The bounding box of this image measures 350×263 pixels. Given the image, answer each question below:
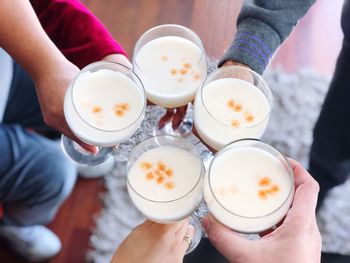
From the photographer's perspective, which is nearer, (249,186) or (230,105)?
(249,186)

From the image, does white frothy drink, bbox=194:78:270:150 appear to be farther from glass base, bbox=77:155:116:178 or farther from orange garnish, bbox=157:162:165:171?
glass base, bbox=77:155:116:178

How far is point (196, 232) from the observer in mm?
965

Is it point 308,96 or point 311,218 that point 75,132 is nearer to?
point 311,218

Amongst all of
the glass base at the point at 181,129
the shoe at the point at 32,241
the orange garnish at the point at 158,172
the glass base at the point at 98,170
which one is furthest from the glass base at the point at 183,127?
the shoe at the point at 32,241

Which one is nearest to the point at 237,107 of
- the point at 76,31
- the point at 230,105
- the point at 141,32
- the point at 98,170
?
the point at 230,105

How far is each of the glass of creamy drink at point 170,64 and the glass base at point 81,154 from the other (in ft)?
0.73

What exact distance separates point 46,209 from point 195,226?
0.44 m

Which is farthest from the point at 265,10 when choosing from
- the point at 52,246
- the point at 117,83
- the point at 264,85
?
the point at 52,246

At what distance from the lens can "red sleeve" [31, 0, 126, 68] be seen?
99cm

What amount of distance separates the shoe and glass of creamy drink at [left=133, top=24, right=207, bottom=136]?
21.9 inches

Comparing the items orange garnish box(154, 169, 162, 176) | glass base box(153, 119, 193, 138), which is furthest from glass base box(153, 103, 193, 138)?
orange garnish box(154, 169, 162, 176)

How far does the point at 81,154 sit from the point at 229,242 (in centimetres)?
46

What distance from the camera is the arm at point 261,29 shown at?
0.98 meters

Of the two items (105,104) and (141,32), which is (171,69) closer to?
(105,104)
